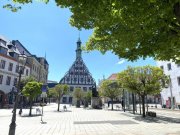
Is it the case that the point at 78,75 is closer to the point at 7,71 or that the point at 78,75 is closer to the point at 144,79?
the point at 7,71

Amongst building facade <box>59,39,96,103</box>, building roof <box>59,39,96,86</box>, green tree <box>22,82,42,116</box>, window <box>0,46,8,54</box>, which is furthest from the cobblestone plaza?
building roof <box>59,39,96,86</box>

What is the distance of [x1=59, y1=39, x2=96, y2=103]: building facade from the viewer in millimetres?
108206

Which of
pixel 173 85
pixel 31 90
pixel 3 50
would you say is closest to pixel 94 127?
pixel 31 90

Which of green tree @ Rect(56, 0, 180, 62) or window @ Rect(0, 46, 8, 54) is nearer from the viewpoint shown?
green tree @ Rect(56, 0, 180, 62)

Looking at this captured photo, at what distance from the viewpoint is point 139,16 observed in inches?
269

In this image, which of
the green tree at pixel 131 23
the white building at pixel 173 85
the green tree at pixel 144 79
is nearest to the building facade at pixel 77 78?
the white building at pixel 173 85

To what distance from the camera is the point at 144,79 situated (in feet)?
79.4

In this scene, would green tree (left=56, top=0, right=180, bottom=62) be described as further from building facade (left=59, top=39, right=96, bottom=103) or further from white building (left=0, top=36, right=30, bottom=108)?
building facade (left=59, top=39, right=96, bottom=103)

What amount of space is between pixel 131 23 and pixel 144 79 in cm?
1758

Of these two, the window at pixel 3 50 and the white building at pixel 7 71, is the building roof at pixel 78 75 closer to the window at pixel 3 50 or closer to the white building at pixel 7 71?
the white building at pixel 7 71

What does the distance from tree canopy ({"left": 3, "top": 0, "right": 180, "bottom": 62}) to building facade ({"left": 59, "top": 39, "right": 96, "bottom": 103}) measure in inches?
3817

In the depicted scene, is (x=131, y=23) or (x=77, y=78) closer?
(x=131, y=23)

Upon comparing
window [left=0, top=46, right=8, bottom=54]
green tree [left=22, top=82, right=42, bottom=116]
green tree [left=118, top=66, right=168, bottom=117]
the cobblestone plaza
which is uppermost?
window [left=0, top=46, right=8, bottom=54]

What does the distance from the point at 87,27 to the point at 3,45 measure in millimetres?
42323
